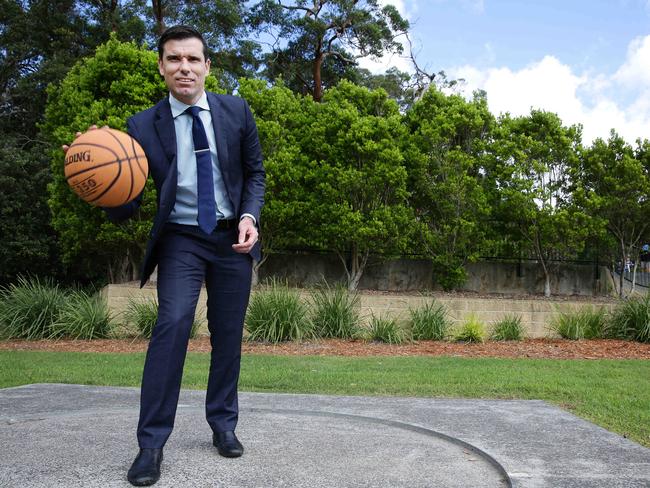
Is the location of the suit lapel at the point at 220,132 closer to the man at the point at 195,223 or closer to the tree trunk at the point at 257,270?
the man at the point at 195,223

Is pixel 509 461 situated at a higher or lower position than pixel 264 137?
lower

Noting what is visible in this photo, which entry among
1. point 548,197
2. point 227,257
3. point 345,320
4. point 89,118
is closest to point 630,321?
point 548,197

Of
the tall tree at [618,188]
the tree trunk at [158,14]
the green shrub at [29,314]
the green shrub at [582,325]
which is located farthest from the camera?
the tree trunk at [158,14]

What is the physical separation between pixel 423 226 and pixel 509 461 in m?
12.4

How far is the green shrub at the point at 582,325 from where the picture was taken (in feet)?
40.4

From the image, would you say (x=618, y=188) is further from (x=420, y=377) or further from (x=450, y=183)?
(x=420, y=377)

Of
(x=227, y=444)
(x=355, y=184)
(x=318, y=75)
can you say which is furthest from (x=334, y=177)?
(x=318, y=75)

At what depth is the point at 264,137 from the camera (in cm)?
1538

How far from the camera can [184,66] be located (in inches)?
132

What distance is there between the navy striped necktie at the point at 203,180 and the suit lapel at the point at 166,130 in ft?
0.37

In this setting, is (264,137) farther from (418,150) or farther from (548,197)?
(548,197)

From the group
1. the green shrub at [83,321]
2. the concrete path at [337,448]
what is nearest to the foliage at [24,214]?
the green shrub at [83,321]

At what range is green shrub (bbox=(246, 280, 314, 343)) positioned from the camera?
1134 cm

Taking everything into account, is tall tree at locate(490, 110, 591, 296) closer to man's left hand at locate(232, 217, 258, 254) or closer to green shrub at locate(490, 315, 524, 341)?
green shrub at locate(490, 315, 524, 341)
